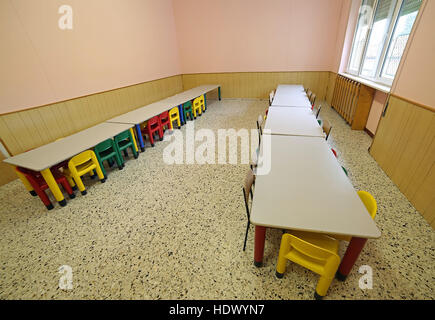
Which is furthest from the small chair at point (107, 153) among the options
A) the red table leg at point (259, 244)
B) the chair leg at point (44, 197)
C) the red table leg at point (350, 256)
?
the red table leg at point (350, 256)

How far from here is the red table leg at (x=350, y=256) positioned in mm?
1321

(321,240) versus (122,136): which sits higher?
(122,136)

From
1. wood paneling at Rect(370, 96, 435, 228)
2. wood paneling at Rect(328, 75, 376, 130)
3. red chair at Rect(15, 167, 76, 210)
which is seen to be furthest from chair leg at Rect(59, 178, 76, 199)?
wood paneling at Rect(328, 75, 376, 130)

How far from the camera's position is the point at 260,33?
6148 mm

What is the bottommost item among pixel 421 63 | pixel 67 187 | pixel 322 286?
pixel 322 286

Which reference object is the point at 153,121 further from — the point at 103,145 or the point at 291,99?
the point at 291,99

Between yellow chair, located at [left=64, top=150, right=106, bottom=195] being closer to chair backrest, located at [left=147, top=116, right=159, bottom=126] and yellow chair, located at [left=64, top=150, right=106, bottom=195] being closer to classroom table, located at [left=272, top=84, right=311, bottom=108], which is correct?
chair backrest, located at [left=147, top=116, right=159, bottom=126]

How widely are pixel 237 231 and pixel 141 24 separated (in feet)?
18.9

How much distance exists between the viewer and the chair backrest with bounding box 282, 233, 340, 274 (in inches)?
48.6

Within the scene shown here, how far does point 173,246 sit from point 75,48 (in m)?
4.07

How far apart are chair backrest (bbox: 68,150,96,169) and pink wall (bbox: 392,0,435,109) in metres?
4.15

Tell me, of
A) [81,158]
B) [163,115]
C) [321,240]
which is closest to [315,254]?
[321,240]
